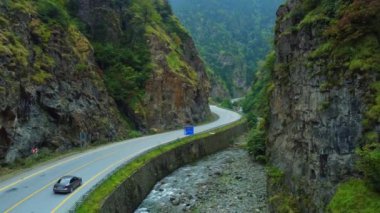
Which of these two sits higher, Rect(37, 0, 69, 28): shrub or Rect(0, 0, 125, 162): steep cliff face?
Rect(37, 0, 69, 28): shrub

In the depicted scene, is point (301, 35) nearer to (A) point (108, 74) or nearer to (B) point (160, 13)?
(A) point (108, 74)

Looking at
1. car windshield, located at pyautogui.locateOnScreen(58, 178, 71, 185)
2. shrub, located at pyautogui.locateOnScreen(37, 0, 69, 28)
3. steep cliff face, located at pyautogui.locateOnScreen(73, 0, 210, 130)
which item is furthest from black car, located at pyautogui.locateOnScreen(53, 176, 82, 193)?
steep cliff face, located at pyautogui.locateOnScreen(73, 0, 210, 130)

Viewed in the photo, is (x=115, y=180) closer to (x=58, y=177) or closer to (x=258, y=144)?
(x=58, y=177)

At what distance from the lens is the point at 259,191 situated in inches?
1737

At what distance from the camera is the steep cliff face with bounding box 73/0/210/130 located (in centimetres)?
7244

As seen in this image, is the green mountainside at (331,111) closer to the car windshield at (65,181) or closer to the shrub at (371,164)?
the shrub at (371,164)

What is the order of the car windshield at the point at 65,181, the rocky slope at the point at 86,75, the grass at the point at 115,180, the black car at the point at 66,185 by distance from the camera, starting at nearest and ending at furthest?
the grass at the point at 115,180 < the black car at the point at 66,185 < the car windshield at the point at 65,181 < the rocky slope at the point at 86,75

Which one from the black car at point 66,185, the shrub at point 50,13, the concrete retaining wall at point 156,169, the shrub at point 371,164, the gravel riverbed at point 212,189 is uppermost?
the shrub at point 50,13

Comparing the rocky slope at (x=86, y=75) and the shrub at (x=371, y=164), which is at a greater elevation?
the rocky slope at (x=86, y=75)

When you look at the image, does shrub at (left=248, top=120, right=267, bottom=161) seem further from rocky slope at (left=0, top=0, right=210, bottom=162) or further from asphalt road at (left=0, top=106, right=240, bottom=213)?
rocky slope at (left=0, top=0, right=210, bottom=162)

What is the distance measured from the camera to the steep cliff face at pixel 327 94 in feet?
88.8

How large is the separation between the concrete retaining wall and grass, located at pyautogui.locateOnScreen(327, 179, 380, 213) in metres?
15.5

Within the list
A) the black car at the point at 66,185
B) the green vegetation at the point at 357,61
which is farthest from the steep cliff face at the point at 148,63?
the green vegetation at the point at 357,61

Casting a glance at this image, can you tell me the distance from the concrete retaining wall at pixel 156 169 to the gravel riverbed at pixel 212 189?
0.83 m
